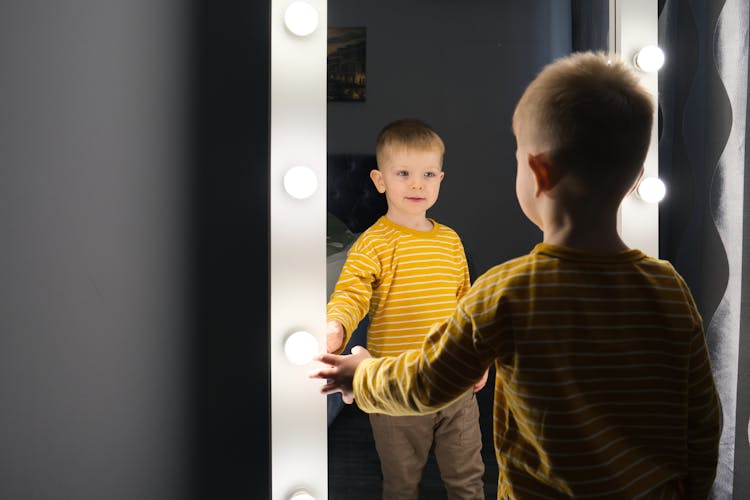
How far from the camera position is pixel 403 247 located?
92 centimetres

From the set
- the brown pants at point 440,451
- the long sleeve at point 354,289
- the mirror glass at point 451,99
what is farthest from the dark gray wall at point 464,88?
the brown pants at point 440,451

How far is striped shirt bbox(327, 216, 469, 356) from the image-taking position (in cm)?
89

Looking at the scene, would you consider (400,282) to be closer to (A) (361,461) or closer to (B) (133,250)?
(A) (361,461)

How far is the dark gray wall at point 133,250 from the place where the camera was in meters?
0.60

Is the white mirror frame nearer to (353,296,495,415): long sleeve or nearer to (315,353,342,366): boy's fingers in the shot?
(315,353,342,366): boy's fingers

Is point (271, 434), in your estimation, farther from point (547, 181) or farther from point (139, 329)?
point (547, 181)

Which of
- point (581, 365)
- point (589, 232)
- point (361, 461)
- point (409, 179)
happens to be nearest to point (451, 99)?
point (409, 179)

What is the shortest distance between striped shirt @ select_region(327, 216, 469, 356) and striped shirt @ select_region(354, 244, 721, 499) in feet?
0.92

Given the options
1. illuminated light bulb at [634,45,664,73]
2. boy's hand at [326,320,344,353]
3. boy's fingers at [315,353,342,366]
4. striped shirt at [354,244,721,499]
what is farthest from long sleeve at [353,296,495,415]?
illuminated light bulb at [634,45,664,73]

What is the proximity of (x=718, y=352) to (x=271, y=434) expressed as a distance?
0.75 metres

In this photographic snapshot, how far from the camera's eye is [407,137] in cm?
87

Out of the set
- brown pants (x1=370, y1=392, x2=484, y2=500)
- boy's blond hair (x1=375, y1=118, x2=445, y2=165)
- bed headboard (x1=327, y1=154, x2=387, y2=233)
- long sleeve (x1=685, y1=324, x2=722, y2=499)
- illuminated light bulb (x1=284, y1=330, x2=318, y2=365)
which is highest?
boy's blond hair (x1=375, y1=118, x2=445, y2=165)

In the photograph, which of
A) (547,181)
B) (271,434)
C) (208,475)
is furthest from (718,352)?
(208,475)

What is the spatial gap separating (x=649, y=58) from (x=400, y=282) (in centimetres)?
54
